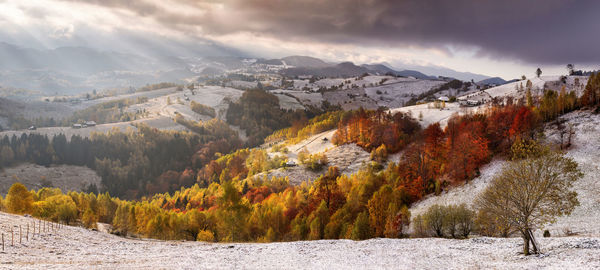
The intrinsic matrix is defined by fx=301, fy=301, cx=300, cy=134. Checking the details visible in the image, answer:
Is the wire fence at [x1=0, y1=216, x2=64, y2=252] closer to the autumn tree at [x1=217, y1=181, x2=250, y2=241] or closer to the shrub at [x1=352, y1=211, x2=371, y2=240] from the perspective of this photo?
the autumn tree at [x1=217, y1=181, x2=250, y2=241]

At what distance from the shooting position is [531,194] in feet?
102

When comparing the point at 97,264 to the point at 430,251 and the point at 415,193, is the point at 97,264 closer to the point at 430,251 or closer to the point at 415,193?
the point at 430,251

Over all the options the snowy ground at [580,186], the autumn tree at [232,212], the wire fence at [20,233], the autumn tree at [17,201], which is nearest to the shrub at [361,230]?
the snowy ground at [580,186]

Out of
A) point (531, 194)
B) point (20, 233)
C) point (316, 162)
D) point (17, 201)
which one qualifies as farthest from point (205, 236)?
point (316, 162)

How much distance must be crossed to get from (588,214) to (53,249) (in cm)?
7855

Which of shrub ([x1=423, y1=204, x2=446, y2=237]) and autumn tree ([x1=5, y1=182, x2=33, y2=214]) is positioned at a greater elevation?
shrub ([x1=423, y1=204, x2=446, y2=237])

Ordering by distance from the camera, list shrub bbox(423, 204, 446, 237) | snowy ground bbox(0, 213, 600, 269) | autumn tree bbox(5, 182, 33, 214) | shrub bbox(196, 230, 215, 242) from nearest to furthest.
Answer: snowy ground bbox(0, 213, 600, 269), shrub bbox(423, 204, 446, 237), shrub bbox(196, 230, 215, 242), autumn tree bbox(5, 182, 33, 214)

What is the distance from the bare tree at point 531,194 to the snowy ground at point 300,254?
137 inches

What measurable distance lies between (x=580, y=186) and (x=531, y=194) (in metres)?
39.2

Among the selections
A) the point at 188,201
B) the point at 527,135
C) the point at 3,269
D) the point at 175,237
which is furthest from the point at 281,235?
the point at 188,201

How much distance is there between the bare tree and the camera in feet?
100

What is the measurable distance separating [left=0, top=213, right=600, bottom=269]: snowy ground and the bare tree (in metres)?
3.49

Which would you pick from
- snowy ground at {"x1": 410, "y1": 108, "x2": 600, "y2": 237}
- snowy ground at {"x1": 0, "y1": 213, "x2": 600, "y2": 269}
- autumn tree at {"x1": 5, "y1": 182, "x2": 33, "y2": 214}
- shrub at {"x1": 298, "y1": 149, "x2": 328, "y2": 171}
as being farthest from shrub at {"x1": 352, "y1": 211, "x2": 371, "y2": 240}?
autumn tree at {"x1": 5, "y1": 182, "x2": 33, "y2": 214}

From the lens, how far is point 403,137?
12675 centimetres
